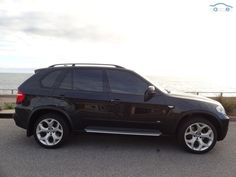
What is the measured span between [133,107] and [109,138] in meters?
1.35

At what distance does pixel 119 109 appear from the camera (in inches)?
249

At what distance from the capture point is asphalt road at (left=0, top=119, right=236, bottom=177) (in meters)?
5.14

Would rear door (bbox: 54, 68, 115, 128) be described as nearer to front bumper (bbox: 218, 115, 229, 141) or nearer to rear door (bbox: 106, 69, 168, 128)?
rear door (bbox: 106, 69, 168, 128)

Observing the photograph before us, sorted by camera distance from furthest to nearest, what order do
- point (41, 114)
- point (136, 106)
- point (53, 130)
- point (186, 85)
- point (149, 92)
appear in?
point (186, 85), point (41, 114), point (53, 130), point (136, 106), point (149, 92)

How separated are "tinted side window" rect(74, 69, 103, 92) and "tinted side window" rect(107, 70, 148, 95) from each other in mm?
216

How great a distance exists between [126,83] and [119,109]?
54 cm

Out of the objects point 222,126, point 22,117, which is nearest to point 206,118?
point 222,126

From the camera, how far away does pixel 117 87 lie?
21.0ft

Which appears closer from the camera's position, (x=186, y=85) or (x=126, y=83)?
(x=126, y=83)

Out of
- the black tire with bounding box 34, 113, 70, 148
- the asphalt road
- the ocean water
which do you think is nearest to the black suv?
the black tire with bounding box 34, 113, 70, 148

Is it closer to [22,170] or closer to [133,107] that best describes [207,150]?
[133,107]

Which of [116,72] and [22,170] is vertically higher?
[116,72]

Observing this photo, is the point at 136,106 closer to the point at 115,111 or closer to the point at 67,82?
the point at 115,111

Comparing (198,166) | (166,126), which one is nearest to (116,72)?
(166,126)
